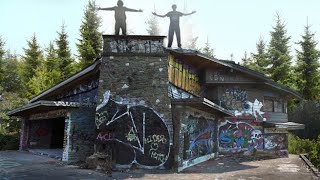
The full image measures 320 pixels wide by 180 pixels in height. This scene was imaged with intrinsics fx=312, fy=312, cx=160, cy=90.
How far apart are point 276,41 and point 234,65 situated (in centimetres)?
1579

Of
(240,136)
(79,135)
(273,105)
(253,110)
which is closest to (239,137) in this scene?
(240,136)

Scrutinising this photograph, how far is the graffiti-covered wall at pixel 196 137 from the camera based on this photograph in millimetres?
12159

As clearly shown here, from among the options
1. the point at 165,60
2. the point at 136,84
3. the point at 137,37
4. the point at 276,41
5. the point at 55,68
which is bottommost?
the point at 136,84

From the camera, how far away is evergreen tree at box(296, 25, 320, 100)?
28.5m

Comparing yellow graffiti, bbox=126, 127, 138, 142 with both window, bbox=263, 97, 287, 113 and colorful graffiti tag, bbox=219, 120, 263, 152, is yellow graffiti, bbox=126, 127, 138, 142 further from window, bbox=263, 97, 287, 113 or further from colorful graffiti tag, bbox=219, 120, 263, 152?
window, bbox=263, 97, 287, 113

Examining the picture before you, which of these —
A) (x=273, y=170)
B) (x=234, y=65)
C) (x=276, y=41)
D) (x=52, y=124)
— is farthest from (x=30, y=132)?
(x=276, y=41)

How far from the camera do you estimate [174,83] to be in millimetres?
13469

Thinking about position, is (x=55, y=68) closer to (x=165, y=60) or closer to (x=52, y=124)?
(x=52, y=124)

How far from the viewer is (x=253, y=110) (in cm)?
1777

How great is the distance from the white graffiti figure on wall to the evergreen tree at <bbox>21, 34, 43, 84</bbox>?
2292 centimetres

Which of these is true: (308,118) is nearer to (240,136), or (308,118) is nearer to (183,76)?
(240,136)

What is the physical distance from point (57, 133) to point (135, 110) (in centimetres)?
1039

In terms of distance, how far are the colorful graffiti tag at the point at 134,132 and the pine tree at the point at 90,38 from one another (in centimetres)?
1735

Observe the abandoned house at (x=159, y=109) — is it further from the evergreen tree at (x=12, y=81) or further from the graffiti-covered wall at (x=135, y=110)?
the evergreen tree at (x=12, y=81)
